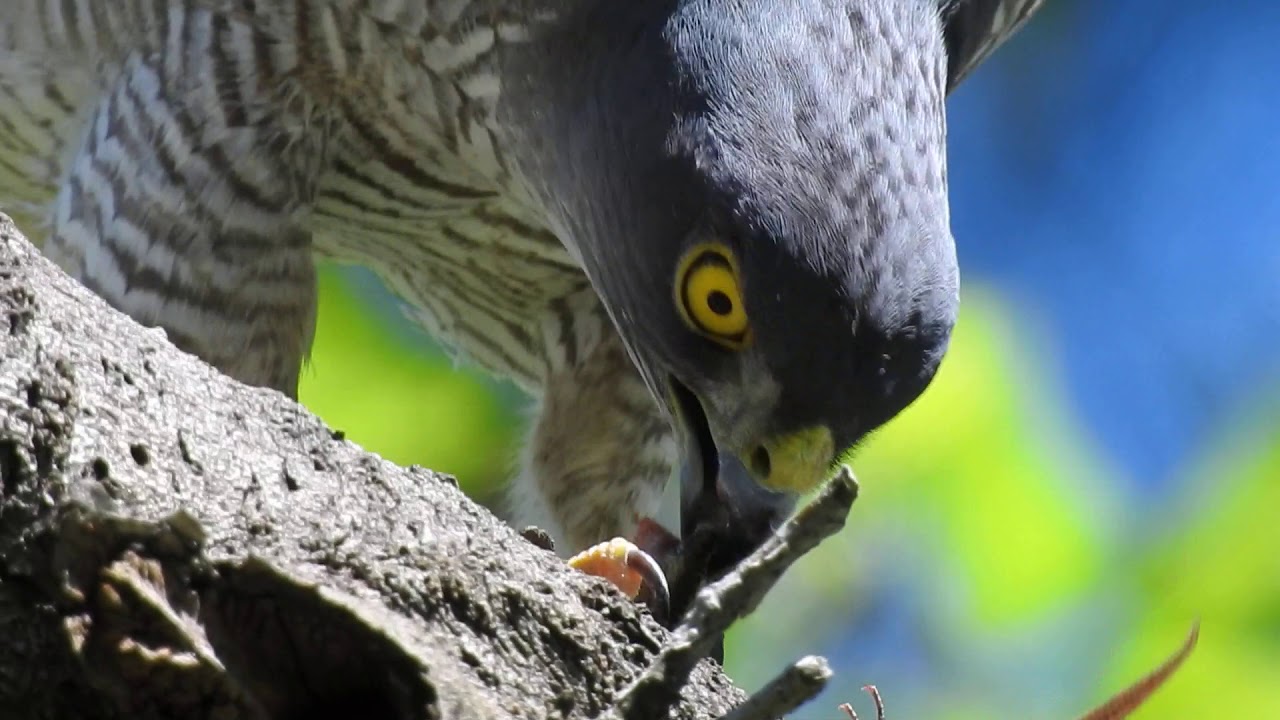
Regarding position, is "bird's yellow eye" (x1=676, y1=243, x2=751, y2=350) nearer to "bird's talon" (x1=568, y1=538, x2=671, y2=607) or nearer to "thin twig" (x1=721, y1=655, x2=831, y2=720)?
"bird's talon" (x1=568, y1=538, x2=671, y2=607)

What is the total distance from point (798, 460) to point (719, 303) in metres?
0.27

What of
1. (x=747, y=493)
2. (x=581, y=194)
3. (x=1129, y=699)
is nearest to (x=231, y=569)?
(x=1129, y=699)

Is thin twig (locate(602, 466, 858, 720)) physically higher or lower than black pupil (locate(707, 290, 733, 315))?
lower

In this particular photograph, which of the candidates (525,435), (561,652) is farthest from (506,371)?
(561,652)

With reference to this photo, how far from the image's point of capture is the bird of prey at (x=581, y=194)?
265 cm

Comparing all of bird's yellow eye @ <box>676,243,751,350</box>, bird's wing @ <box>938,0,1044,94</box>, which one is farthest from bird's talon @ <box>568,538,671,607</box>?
bird's wing @ <box>938,0,1044,94</box>

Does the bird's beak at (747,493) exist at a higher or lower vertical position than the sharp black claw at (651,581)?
higher

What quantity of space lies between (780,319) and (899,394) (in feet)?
0.73

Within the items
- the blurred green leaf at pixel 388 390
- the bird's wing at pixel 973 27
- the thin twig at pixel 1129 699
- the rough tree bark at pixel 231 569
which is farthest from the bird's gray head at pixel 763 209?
the blurred green leaf at pixel 388 390

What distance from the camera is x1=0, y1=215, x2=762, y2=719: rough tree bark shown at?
1.33 meters

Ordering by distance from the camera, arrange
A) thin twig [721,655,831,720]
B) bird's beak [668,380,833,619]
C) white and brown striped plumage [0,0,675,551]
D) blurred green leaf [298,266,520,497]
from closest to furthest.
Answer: thin twig [721,655,831,720] < bird's beak [668,380,833,619] < white and brown striped plumage [0,0,675,551] < blurred green leaf [298,266,520,497]

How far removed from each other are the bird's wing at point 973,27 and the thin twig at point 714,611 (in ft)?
6.66

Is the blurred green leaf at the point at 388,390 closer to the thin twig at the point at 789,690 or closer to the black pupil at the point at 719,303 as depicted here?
the black pupil at the point at 719,303

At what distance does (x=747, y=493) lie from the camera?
2.66m
